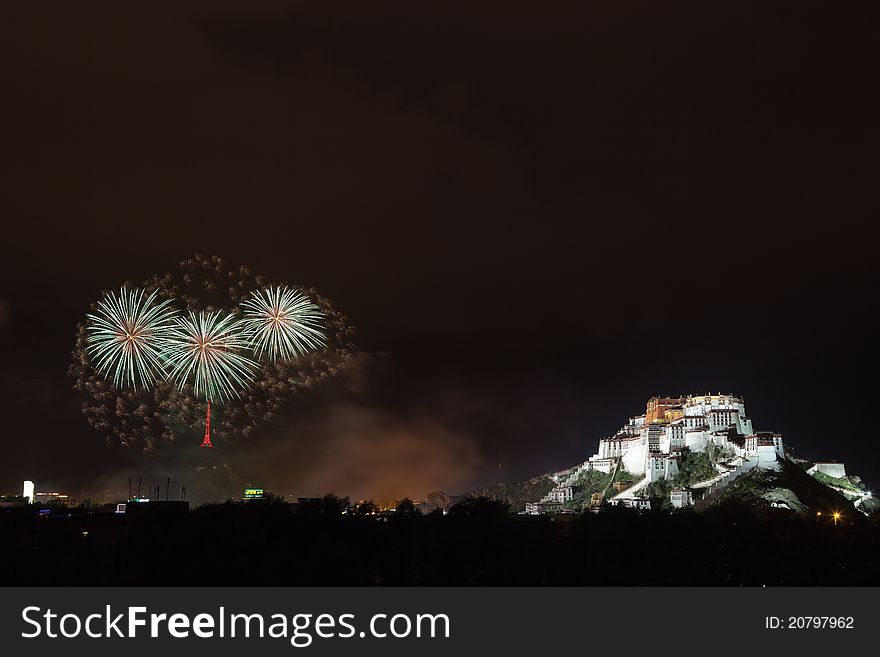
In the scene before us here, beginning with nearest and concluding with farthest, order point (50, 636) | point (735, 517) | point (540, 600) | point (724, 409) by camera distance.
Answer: point (50, 636) → point (540, 600) → point (735, 517) → point (724, 409)

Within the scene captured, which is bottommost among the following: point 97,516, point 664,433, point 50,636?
point 50,636

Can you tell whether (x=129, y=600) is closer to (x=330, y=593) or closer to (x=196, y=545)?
(x=330, y=593)

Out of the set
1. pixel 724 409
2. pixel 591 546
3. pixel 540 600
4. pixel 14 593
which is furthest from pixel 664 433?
pixel 14 593

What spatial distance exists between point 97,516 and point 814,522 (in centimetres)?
6684

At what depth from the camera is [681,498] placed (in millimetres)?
139000

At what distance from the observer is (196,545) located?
55.3 m

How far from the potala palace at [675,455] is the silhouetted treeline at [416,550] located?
64524 mm

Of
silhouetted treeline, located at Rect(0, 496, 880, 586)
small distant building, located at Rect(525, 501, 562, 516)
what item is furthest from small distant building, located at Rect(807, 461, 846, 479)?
silhouetted treeline, located at Rect(0, 496, 880, 586)

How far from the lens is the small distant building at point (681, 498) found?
137750mm

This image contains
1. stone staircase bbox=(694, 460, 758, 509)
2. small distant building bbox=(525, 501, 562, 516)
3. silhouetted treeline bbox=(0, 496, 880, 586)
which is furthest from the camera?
small distant building bbox=(525, 501, 562, 516)

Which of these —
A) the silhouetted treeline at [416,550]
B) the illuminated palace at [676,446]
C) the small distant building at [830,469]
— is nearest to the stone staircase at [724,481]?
the illuminated palace at [676,446]

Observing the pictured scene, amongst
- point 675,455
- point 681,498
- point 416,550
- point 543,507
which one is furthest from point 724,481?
point 416,550

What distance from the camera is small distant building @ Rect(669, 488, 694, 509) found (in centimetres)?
13775

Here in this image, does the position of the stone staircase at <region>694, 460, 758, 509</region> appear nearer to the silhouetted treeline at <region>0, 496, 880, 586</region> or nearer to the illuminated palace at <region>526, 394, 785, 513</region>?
the illuminated palace at <region>526, 394, 785, 513</region>
